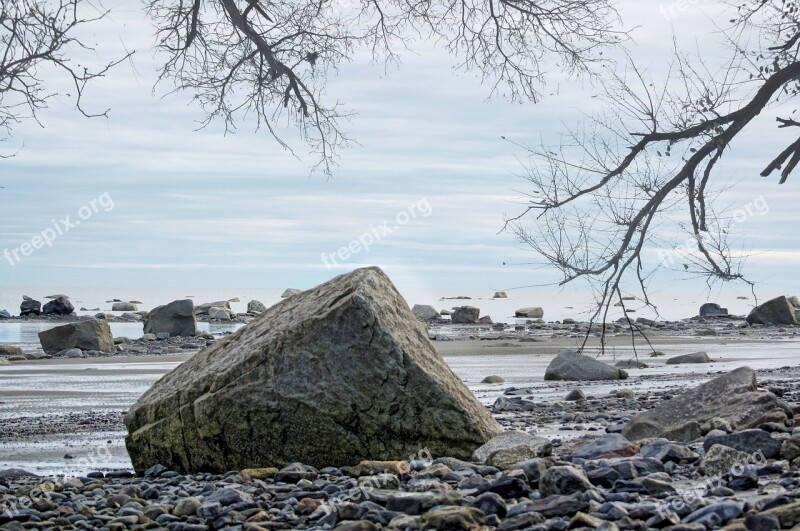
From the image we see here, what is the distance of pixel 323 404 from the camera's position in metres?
6.16

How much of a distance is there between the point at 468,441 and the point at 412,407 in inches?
18.7

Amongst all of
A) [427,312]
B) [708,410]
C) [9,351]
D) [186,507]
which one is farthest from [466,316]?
[186,507]

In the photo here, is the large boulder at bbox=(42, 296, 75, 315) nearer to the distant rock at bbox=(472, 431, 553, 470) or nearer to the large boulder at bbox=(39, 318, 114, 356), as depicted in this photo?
the large boulder at bbox=(39, 318, 114, 356)

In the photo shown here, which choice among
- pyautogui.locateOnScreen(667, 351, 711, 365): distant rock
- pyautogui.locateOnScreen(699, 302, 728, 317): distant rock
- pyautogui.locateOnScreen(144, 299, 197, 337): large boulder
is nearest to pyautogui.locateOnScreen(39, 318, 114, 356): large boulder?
pyautogui.locateOnScreen(144, 299, 197, 337): large boulder

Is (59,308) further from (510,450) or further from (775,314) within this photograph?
(510,450)

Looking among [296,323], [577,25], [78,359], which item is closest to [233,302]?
[78,359]

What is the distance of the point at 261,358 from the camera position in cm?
634

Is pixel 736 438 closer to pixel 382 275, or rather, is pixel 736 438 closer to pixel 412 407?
pixel 412 407

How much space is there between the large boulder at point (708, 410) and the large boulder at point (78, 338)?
15249mm

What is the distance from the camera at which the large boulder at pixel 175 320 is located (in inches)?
954

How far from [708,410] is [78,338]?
1601 centimetres

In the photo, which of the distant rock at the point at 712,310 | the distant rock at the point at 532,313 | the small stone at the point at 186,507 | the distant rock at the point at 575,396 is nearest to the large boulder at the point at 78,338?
the distant rock at the point at 575,396

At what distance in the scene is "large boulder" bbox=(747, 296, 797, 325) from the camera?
2805cm

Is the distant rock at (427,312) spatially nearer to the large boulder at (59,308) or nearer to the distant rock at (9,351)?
the large boulder at (59,308)
